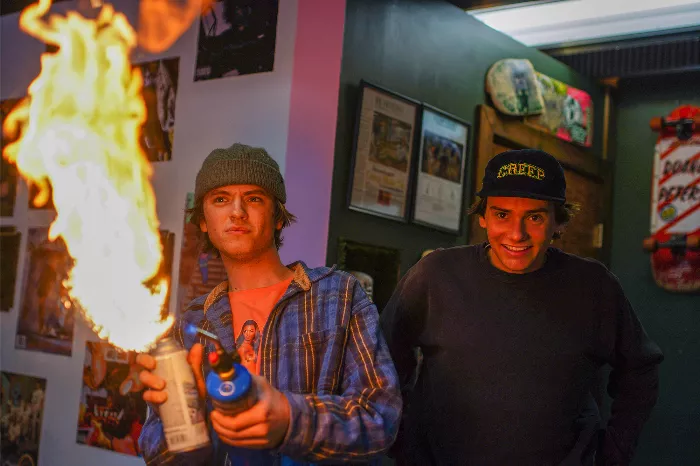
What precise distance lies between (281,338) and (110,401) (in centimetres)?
226

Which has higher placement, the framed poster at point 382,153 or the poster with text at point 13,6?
the poster with text at point 13,6

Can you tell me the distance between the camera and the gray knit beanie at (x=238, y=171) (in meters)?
2.08

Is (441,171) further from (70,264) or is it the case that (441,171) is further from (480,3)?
(70,264)

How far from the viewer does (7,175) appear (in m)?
4.55

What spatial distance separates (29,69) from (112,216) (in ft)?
5.26

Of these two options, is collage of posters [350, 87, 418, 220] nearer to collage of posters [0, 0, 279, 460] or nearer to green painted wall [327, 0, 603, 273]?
green painted wall [327, 0, 603, 273]

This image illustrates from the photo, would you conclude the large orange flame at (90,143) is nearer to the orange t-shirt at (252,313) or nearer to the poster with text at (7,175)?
the poster with text at (7,175)

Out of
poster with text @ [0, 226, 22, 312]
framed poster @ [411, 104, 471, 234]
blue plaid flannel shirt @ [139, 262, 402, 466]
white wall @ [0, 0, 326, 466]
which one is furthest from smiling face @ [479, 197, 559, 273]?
poster with text @ [0, 226, 22, 312]

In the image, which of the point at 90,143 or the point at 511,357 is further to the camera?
the point at 90,143

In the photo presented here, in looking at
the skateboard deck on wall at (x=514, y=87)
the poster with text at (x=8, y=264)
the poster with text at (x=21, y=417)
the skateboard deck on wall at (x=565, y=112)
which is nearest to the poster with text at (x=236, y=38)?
the poster with text at (x=8, y=264)

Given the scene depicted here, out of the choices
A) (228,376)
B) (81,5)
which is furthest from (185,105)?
(228,376)

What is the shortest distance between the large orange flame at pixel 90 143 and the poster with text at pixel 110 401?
0.30 metres

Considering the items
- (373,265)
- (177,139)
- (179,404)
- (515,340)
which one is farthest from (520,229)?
(177,139)

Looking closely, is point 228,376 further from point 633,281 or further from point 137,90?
point 633,281
